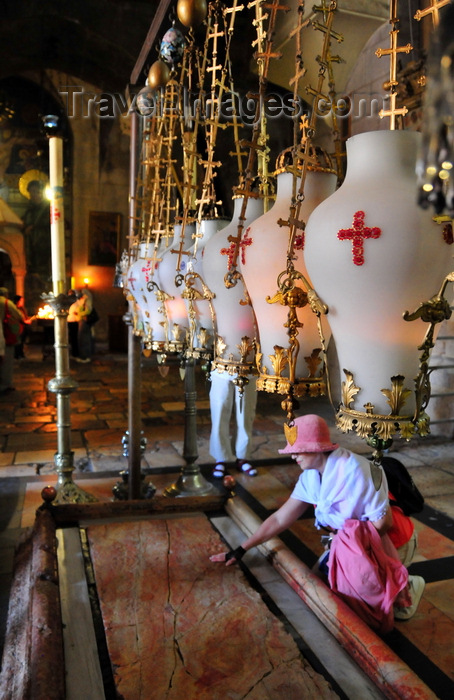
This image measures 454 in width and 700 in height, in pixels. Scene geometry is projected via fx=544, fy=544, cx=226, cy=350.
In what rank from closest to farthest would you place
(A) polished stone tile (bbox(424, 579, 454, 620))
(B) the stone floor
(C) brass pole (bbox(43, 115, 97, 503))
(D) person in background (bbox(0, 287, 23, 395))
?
(B) the stone floor → (A) polished stone tile (bbox(424, 579, 454, 620)) → (C) brass pole (bbox(43, 115, 97, 503)) → (D) person in background (bbox(0, 287, 23, 395))

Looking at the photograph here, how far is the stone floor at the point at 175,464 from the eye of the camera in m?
2.39

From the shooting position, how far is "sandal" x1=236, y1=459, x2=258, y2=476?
4625 millimetres

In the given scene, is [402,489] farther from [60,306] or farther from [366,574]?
[60,306]

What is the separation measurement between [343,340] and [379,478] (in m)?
0.38

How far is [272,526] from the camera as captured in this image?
218cm

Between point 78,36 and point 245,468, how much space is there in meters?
9.95

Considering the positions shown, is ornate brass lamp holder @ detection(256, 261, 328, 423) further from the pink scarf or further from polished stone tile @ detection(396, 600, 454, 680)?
polished stone tile @ detection(396, 600, 454, 680)

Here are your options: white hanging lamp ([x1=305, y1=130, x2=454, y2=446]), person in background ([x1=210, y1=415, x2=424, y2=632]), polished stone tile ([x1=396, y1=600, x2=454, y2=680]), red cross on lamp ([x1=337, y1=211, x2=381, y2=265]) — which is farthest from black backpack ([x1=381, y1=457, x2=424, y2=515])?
red cross on lamp ([x1=337, y1=211, x2=381, y2=265])

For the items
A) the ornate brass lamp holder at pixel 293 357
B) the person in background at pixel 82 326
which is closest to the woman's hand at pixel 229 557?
the ornate brass lamp holder at pixel 293 357

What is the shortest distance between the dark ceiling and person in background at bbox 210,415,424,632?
8.43 metres

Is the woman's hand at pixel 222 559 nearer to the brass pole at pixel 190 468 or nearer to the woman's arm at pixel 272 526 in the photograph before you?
the woman's arm at pixel 272 526

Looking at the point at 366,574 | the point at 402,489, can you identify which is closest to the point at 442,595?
the point at 402,489

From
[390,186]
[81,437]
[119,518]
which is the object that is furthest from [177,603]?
[81,437]

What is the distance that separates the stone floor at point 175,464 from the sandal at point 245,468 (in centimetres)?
8
